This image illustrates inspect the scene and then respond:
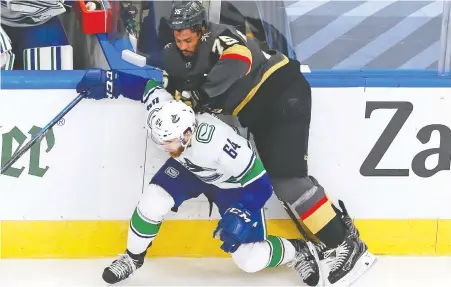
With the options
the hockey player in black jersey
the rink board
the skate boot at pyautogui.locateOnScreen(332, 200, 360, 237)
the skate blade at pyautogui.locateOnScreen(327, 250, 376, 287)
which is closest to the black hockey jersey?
the hockey player in black jersey

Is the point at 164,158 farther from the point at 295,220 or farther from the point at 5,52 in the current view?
the point at 5,52

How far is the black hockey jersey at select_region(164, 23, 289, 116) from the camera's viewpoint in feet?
8.18

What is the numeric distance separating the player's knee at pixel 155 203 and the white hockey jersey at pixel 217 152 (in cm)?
12

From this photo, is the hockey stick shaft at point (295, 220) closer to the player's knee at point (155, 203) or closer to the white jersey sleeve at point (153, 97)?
the player's knee at point (155, 203)

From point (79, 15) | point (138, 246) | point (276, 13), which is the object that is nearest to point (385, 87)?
point (276, 13)

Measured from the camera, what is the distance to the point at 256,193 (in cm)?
254

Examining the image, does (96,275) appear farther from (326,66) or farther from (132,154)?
(326,66)

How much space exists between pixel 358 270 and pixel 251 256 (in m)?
0.37

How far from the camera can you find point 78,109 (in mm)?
2783

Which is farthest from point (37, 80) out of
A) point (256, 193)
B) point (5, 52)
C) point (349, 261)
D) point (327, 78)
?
point (349, 261)

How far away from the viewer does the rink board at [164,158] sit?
279 cm

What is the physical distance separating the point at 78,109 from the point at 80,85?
0.11 metres

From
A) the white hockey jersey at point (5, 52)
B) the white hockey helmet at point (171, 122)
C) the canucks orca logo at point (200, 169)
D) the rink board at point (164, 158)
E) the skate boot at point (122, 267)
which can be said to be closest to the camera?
the white hockey helmet at point (171, 122)

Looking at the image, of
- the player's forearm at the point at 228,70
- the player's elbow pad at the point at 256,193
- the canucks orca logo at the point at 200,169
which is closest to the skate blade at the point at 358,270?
the player's elbow pad at the point at 256,193
